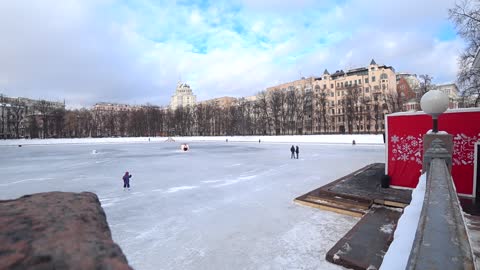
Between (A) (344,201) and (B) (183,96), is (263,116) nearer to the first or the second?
→ (A) (344,201)

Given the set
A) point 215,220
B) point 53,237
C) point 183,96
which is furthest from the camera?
point 183,96

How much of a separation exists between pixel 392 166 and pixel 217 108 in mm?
76217

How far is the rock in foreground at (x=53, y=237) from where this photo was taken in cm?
66

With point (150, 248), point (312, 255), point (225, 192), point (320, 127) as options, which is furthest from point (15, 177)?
point (320, 127)

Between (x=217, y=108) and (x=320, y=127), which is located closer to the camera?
(x=320, y=127)

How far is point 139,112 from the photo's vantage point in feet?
295

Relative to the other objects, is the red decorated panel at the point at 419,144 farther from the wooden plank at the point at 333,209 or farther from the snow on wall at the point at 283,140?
the snow on wall at the point at 283,140

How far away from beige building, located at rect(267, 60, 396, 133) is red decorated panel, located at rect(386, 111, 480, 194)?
160 feet

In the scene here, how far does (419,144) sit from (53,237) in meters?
11.5

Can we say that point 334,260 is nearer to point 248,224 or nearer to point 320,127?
point 248,224

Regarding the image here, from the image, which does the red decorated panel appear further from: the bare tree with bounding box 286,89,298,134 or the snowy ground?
the bare tree with bounding box 286,89,298,134

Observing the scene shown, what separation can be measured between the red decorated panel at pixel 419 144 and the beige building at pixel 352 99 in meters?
48.9

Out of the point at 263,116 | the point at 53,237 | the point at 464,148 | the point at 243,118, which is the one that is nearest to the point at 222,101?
the point at 243,118

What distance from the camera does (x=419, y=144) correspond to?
9.67m
